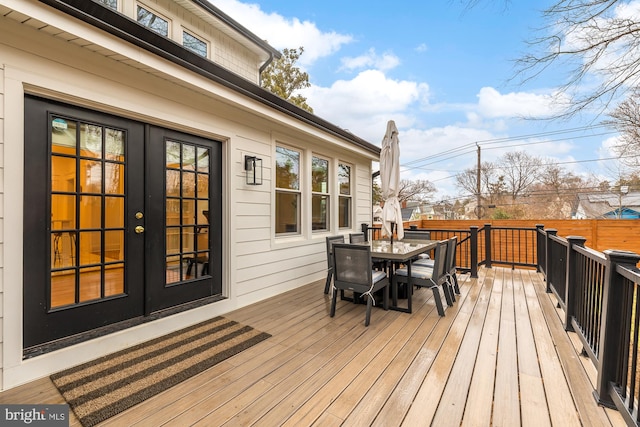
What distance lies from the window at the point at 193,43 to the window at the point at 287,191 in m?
2.58

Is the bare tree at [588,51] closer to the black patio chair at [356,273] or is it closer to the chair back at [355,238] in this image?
the chair back at [355,238]

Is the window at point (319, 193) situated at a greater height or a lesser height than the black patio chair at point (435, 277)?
greater

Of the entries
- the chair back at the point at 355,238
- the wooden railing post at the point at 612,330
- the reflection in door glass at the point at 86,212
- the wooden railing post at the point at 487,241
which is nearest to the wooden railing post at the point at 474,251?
the wooden railing post at the point at 487,241

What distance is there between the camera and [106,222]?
253 centimetres

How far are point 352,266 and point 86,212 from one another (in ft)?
8.56

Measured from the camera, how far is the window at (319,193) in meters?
5.14

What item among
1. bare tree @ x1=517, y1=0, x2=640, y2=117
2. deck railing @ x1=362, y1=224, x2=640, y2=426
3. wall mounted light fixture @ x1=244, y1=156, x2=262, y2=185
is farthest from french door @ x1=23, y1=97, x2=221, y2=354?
bare tree @ x1=517, y1=0, x2=640, y2=117

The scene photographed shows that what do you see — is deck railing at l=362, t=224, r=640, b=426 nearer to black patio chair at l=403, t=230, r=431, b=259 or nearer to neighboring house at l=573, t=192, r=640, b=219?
black patio chair at l=403, t=230, r=431, b=259

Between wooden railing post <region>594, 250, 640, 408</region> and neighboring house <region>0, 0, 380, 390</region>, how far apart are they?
338 cm

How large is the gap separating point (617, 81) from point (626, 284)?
13.9 ft

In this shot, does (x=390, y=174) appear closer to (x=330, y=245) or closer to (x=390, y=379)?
(x=330, y=245)

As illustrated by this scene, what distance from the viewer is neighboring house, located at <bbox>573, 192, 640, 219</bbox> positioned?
448 inches

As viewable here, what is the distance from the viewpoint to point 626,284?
166cm

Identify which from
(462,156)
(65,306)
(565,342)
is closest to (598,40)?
(565,342)
